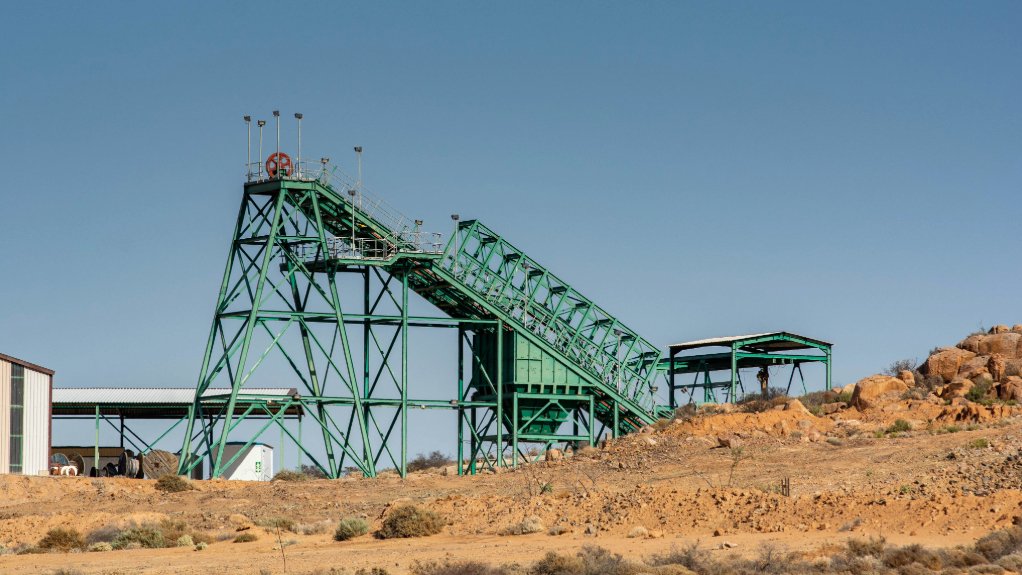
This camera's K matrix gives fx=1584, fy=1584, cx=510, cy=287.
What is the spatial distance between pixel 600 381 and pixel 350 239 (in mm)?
12379

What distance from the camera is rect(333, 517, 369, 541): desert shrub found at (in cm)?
4169

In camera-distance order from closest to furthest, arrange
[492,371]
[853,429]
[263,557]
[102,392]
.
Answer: [263,557] → [853,429] → [492,371] → [102,392]

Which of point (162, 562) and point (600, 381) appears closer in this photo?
point (162, 562)

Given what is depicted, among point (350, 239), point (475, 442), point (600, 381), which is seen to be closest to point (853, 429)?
point (600, 381)

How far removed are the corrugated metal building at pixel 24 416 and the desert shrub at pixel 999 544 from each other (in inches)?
1642

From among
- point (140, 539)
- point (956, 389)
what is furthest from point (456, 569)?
point (956, 389)

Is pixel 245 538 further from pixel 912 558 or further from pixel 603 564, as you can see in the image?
pixel 912 558

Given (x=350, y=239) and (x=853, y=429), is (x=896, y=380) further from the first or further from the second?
(x=350, y=239)

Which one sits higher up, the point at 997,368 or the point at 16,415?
the point at 997,368

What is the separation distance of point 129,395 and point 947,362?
37.2 metres

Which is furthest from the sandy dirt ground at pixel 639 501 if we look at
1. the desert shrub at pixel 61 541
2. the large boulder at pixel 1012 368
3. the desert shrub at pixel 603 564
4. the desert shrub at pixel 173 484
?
the large boulder at pixel 1012 368

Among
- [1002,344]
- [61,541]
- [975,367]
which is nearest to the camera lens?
[61,541]

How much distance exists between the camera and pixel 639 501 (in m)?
41.1

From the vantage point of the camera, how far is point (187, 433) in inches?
2360
